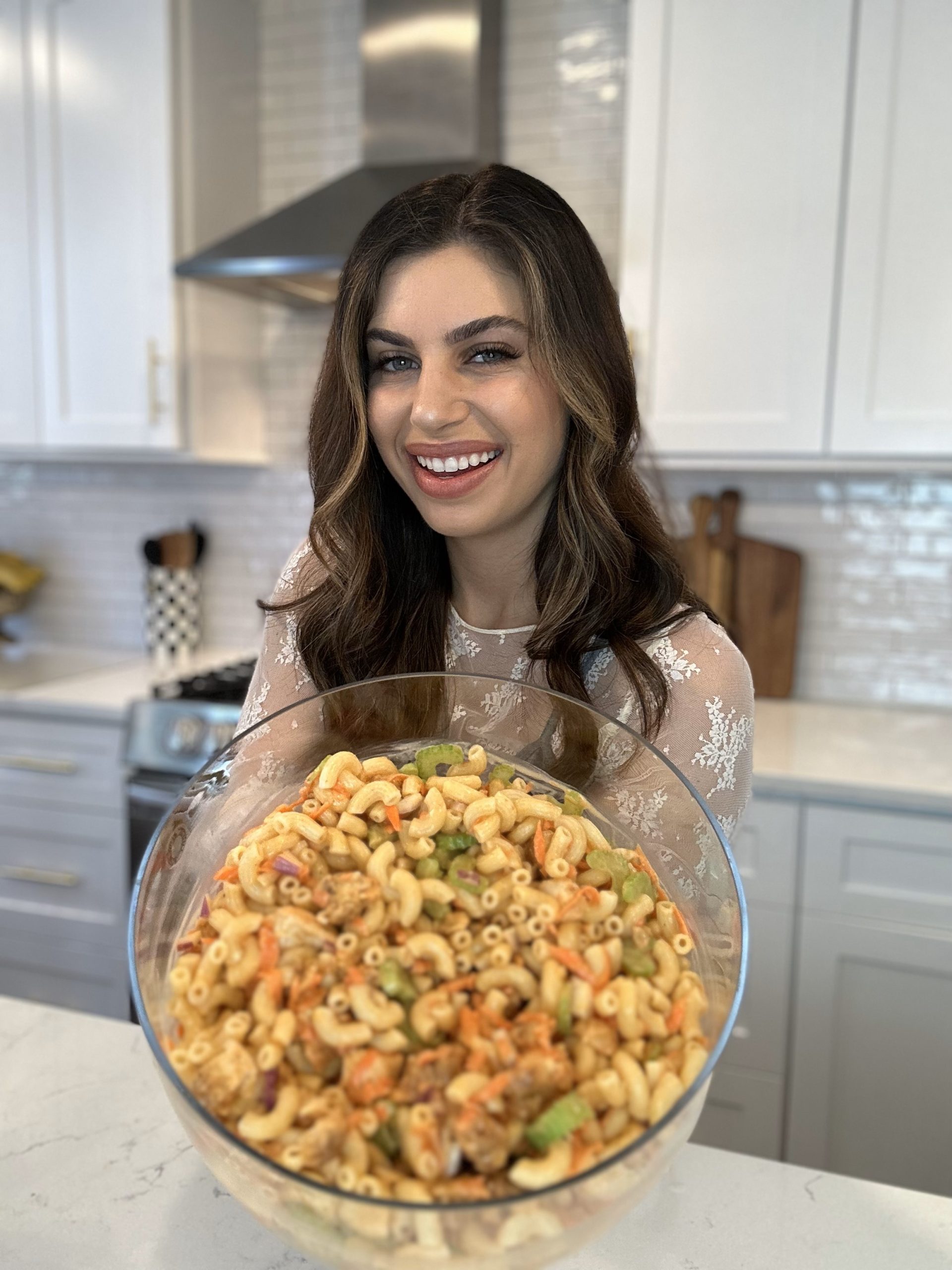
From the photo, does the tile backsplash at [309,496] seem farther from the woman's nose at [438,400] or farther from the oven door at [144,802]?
the woman's nose at [438,400]

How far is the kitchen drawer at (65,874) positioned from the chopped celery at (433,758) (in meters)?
2.02

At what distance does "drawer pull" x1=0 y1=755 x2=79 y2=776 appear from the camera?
98.0 inches

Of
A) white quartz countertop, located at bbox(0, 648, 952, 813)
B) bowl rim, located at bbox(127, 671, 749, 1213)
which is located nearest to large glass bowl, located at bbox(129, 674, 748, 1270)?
bowl rim, located at bbox(127, 671, 749, 1213)

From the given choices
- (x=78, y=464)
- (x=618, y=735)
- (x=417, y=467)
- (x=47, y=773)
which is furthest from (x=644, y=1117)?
(x=78, y=464)

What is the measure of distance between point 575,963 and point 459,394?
0.67 meters

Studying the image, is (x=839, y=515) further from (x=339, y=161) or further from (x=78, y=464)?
(x=78, y=464)

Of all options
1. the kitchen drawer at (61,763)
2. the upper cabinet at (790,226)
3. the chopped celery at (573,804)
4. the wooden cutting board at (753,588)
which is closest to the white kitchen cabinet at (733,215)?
the upper cabinet at (790,226)

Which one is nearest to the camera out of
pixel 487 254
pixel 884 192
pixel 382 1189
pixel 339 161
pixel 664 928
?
pixel 382 1189

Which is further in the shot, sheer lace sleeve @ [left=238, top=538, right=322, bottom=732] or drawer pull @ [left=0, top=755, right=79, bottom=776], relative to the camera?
drawer pull @ [left=0, top=755, right=79, bottom=776]

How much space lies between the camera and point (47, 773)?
2.52m

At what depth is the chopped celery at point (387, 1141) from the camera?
50 cm

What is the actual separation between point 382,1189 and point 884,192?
211 centimetres

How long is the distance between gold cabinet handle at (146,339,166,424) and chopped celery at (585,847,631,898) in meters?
2.31

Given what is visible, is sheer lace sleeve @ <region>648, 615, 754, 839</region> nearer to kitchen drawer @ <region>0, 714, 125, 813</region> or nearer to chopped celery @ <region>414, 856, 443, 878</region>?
chopped celery @ <region>414, 856, 443, 878</region>
